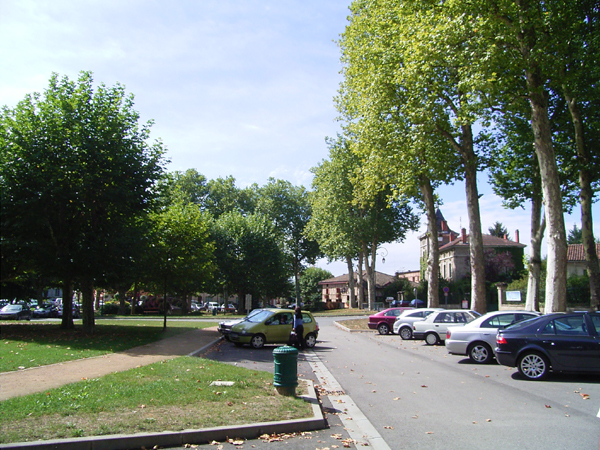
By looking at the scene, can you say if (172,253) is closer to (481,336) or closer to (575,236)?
(481,336)

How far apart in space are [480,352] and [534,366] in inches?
123

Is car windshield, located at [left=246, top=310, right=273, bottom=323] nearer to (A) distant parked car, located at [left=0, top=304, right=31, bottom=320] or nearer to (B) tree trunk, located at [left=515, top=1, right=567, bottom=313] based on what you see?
(B) tree trunk, located at [left=515, top=1, right=567, bottom=313]

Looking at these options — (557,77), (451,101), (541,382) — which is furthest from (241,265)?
(541,382)

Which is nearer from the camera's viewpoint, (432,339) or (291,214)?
(432,339)

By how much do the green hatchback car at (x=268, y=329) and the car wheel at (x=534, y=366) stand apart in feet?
29.9

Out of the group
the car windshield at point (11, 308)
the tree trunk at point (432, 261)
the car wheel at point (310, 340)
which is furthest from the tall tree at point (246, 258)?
the car wheel at point (310, 340)

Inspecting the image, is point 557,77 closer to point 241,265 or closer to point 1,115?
point 1,115

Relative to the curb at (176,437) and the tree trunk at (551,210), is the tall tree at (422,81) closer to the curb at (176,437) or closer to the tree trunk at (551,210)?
the tree trunk at (551,210)

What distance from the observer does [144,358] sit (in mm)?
13406

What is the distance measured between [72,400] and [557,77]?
1971 centimetres

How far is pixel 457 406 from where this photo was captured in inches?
327

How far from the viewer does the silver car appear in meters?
13.9

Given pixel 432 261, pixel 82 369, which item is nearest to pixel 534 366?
pixel 82 369

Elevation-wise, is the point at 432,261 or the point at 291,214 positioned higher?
the point at 291,214
